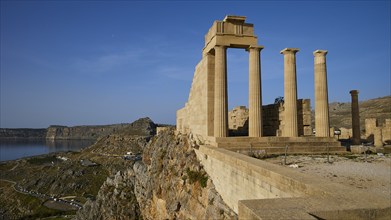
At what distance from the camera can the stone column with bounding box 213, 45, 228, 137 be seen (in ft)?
55.0

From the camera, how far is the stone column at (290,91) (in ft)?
57.8

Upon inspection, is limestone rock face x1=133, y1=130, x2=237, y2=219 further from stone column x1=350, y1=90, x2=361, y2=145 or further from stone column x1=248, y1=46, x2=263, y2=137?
stone column x1=350, y1=90, x2=361, y2=145

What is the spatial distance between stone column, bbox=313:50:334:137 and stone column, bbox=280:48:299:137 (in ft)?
6.02

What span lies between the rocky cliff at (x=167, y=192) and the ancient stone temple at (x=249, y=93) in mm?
2368

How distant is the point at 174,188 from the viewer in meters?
19.0

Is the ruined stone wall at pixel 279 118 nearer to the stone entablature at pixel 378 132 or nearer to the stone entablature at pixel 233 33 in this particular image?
the stone entablature at pixel 233 33

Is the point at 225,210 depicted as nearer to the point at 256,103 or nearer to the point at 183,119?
the point at 256,103

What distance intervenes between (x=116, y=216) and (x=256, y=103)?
23834 millimetres

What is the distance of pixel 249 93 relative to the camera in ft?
56.9

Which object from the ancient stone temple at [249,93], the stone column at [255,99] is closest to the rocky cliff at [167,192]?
the ancient stone temple at [249,93]

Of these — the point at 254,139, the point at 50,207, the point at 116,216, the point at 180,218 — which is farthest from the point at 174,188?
the point at 50,207

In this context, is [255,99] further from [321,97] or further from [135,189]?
[135,189]

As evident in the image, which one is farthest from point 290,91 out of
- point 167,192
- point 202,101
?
point 167,192

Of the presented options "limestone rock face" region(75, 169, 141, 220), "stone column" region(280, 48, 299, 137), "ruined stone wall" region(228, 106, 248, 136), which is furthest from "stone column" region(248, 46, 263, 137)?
"limestone rock face" region(75, 169, 141, 220)
